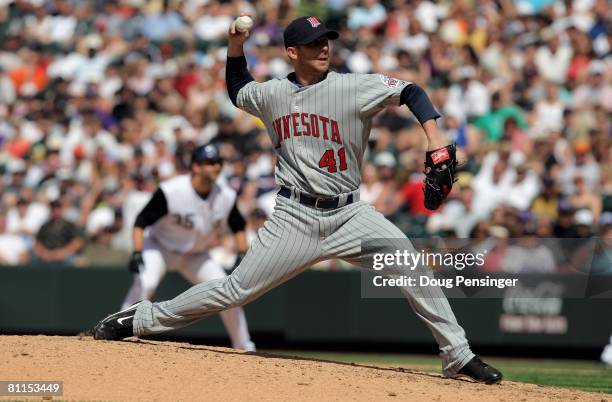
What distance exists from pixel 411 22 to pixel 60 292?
20.2ft

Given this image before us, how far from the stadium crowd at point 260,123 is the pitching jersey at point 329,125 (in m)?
5.37

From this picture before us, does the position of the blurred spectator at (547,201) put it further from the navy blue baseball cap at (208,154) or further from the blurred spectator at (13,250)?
the blurred spectator at (13,250)

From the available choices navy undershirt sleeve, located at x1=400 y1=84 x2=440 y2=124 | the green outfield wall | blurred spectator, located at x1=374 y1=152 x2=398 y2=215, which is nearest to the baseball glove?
navy undershirt sleeve, located at x1=400 y1=84 x2=440 y2=124

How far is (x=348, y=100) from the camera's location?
691 cm

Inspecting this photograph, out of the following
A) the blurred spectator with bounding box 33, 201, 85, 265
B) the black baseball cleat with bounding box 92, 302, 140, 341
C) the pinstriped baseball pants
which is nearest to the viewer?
the pinstriped baseball pants

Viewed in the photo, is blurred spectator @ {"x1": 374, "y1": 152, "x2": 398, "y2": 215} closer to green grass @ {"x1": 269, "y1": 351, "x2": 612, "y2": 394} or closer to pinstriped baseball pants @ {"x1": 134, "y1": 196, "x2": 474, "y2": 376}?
green grass @ {"x1": 269, "y1": 351, "x2": 612, "y2": 394}

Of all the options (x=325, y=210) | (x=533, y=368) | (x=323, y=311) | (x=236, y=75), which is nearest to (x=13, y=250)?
(x=323, y=311)

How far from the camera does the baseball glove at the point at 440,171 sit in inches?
260

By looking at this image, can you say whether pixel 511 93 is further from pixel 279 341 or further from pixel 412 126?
pixel 279 341

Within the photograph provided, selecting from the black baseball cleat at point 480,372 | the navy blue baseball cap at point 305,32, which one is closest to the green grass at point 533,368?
the black baseball cleat at point 480,372

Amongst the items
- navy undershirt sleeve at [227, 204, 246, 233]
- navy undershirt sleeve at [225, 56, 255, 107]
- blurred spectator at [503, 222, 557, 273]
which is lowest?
blurred spectator at [503, 222, 557, 273]

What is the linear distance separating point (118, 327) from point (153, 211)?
2405 millimetres

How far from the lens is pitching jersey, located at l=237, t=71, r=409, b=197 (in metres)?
6.89

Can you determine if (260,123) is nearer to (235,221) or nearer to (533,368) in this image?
(235,221)
